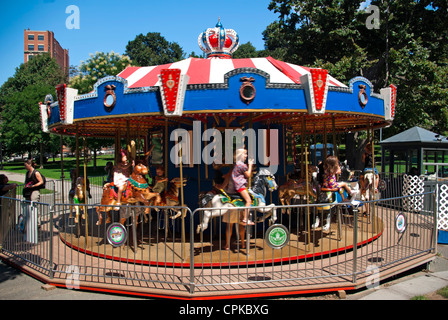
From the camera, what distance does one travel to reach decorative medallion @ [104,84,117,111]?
6.83m

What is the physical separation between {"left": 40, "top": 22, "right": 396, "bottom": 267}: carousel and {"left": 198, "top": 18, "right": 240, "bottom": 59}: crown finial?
29mm

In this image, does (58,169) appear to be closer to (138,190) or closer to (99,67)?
(99,67)

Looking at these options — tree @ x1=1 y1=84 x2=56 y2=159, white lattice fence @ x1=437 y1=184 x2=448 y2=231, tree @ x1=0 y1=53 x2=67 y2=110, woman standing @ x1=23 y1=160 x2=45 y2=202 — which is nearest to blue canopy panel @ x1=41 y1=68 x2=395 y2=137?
woman standing @ x1=23 y1=160 x2=45 y2=202

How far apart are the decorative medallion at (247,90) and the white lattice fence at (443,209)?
260 inches

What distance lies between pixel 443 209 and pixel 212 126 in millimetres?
6879

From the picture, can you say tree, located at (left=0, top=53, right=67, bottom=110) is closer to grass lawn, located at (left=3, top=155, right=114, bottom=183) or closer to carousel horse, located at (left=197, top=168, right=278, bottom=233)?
grass lawn, located at (left=3, top=155, right=114, bottom=183)

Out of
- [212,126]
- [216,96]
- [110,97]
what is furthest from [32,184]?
[216,96]

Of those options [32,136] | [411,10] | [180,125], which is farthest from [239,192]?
[32,136]

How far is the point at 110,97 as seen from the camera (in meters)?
6.86

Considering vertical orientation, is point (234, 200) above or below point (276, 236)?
above

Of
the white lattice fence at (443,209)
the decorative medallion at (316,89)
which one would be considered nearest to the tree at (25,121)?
the decorative medallion at (316,89)

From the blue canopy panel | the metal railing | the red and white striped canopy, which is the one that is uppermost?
the red and white striped canopy

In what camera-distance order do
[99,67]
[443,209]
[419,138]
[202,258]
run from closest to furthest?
[202,258] < [443,209] < [419,138] < [99,67]
